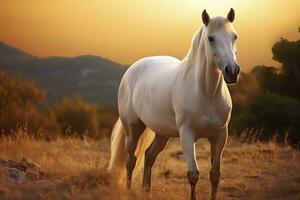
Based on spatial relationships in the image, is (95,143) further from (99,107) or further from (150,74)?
(99,107)

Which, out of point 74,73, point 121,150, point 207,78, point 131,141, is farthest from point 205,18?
point 74,73

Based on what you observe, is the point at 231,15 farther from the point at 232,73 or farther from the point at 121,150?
the point at 121,150

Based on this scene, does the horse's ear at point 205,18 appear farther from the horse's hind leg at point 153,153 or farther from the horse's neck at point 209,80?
the horse's hind leg at point 153,153

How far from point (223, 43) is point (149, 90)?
1696mm

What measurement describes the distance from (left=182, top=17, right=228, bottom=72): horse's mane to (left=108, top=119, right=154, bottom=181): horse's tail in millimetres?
1746

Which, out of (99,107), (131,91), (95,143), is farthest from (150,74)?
(99,107)

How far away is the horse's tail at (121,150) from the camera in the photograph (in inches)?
297

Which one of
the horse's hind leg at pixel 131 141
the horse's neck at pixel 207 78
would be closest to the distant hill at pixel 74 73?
the horse's hind leg at pixel 131 141

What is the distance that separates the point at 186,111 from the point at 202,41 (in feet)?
2.46

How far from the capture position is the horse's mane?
5.38 metres

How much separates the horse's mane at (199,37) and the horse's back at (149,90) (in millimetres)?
381

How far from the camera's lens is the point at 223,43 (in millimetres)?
5219

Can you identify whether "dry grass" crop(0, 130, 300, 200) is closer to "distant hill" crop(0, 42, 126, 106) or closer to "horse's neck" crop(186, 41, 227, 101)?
"horse's neck" crop(186, 41, 227, 101)

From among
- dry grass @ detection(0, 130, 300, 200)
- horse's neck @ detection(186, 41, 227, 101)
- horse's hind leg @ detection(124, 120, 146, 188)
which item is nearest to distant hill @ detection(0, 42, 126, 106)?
dry grass @ detection(0, 130, 300, 200)
